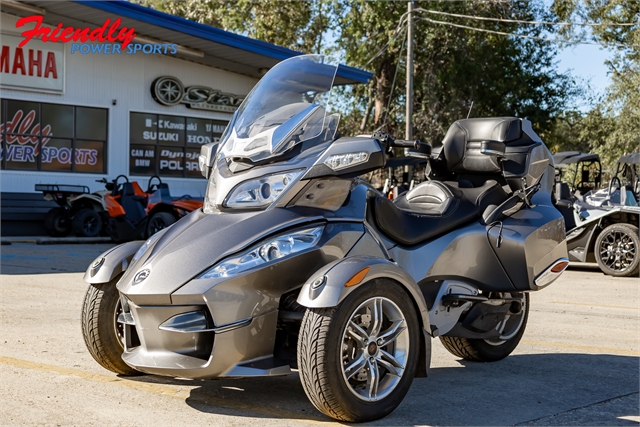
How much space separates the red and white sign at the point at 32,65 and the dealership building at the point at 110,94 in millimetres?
26

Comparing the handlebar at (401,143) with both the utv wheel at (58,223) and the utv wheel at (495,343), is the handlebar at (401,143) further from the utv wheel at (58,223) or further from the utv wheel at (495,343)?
the utv wheel at (58,223)

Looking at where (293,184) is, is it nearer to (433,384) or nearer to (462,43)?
(433,384)

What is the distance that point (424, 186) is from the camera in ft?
19.0

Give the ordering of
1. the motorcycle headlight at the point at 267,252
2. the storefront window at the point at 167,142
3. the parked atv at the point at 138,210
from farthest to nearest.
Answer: the storefront window at the point at 167,142 < the parked atv at the point at 138,210 < the motorcycle headlight at the point at 267,252

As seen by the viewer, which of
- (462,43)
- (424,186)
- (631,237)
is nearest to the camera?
(424,186)

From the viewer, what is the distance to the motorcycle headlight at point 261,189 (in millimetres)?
4598

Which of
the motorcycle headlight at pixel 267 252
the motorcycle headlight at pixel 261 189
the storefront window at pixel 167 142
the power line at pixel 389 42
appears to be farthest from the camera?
the power line at pixel 389 42

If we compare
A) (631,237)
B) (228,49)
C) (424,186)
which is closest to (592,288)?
(631,237)

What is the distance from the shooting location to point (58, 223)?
2012 centimetres

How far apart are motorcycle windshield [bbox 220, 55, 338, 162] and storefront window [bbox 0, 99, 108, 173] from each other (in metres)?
18.4

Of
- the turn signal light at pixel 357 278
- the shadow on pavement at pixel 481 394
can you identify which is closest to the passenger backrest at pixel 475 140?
the shadow on pavement at pixel 481 394

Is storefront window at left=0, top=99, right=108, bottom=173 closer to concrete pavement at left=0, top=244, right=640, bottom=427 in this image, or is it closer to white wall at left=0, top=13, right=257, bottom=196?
white wall at left=0, top=13, right=257, bottom=196

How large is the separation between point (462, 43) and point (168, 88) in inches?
549

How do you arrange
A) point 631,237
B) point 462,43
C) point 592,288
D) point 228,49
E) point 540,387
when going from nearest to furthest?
point 540,387 → point 592,288 → point 631,237 → point 228,49 → point 462,43
